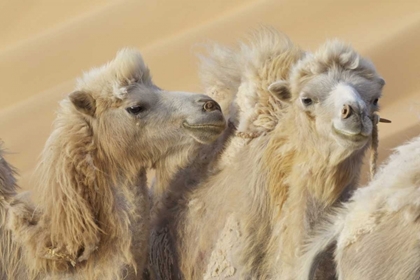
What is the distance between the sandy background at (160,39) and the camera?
10.7 metres

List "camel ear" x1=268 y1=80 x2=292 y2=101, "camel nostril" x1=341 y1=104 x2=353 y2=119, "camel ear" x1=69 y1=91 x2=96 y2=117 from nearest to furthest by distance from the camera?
1. "camel nostril" x1=341 y1=104 x2=353 y2=119
2. "camel ear" x1=268 y1=80 x2=292 y2=101
3. "camel ear" x1=69 y1=91 x2=96 y2=117

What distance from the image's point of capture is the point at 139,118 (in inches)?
188

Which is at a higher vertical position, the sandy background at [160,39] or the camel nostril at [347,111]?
the camel nostril at [347,111]

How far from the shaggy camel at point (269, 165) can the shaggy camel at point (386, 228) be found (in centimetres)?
52

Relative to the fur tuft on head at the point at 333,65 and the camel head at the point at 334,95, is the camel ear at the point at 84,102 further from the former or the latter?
the fur tuft on head at the point at 333,65

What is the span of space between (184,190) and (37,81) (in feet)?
25.7

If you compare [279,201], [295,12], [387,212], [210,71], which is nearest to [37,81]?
[295,12]

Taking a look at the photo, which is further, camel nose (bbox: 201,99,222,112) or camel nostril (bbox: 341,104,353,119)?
camel nose (bbox: 201,99,222,112)

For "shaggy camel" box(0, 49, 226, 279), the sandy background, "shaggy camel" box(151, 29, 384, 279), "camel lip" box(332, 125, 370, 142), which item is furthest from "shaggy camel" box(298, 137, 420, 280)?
the sandy background

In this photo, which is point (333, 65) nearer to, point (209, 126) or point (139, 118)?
point (209, 126)

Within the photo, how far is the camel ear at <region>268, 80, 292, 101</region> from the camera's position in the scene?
15.2 feet

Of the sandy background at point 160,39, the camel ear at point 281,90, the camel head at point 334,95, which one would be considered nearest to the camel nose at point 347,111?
the camel head at point 334,95

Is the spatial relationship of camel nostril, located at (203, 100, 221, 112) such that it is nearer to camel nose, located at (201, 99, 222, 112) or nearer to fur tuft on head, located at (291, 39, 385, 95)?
camel nose, located at (201, 99, 222, 112)

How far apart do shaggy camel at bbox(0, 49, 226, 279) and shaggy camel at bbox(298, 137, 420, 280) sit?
117 cm
